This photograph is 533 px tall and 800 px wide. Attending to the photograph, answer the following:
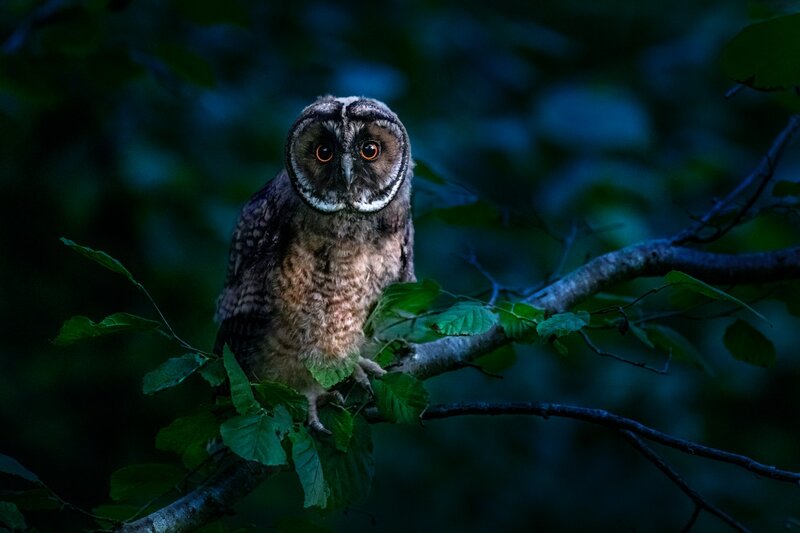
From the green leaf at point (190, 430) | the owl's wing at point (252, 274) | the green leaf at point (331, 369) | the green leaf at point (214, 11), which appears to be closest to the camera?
the green leaf at point (190, 430)

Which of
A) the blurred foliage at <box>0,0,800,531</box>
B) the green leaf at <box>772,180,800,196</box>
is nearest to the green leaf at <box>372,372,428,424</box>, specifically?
the green leaf at <box>772,180,800,196</box>

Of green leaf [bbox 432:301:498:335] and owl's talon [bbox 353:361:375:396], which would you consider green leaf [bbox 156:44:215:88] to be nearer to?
owl's talon [bbox 353:361:375:396]

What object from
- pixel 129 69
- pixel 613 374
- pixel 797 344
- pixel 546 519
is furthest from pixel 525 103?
pixel 129 69

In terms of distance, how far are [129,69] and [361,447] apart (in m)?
1.49

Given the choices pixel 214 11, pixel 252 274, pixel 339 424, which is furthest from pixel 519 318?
pixel 214 11

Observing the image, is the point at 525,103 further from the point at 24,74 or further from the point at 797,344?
the point at 24,74

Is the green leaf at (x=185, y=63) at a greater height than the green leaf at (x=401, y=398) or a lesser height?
greater

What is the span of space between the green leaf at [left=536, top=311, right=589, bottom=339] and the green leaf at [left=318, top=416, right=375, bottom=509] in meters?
0.42

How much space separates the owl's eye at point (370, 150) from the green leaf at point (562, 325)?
83 cm

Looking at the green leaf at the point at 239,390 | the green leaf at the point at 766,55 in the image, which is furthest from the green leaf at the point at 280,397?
the green leaf at the point at 766,55

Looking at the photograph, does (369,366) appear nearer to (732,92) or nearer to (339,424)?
(339,424)

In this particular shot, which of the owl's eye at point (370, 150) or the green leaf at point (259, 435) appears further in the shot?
the owl's eye at point (370, 150)

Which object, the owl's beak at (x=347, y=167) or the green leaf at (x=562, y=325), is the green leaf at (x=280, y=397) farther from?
the owl's beak at (x=347, y=167)

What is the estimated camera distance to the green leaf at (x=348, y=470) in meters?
1.64
